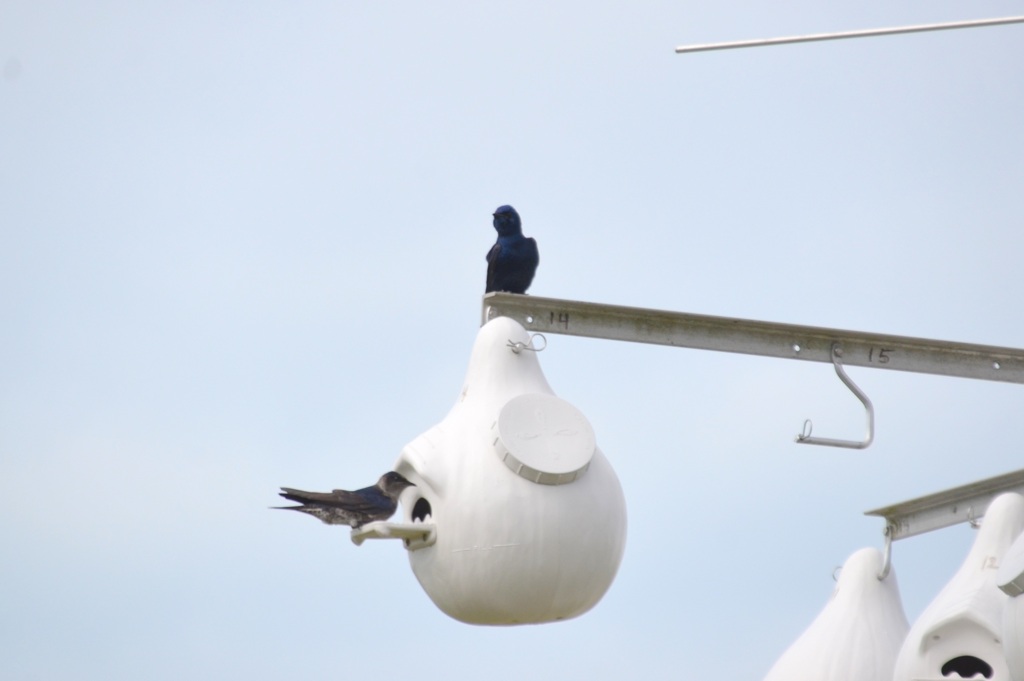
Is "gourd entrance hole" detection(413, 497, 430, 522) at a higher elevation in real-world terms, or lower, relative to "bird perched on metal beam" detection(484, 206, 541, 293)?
lower

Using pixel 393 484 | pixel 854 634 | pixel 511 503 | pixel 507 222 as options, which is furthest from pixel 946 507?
pixel 393 484

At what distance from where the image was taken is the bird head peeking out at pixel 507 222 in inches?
563

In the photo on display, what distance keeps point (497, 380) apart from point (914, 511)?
11.1 ft

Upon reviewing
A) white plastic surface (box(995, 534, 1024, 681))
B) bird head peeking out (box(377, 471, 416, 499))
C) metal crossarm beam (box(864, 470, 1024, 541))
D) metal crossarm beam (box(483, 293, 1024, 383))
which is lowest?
white plastic surface (box(995, 534, 1024, 681))

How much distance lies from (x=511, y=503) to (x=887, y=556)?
172 inches

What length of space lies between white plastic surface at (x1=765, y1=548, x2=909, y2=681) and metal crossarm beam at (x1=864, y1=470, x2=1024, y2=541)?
5.21 ft

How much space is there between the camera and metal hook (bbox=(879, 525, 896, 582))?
1456 cm

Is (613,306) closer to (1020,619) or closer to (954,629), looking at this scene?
(1020,619)

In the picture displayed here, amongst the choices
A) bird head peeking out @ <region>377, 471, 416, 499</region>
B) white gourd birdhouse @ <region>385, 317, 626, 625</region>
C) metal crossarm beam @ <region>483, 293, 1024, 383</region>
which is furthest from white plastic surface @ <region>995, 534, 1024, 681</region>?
bird head peeking out @ <region>377, 471, 416, 499</region>

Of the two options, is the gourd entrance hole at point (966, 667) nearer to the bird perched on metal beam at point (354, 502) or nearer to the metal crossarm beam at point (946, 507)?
the metal crossarm beam at point (946, 507)

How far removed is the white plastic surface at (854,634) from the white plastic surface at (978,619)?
1.65 m

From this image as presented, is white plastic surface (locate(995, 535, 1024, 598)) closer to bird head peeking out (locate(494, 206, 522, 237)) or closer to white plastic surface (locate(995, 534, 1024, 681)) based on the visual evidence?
white plastic surface (locate(995, 534, 1024, 681))

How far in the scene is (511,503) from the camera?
11664 millimetres

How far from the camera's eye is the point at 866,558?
1633cm
